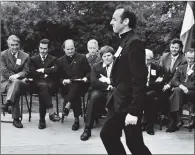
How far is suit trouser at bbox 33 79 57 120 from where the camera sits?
20.1 feet

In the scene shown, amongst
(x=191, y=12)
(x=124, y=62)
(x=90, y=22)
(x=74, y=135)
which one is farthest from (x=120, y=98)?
(x=90, y=22)

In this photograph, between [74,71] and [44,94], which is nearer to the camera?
[44,94]

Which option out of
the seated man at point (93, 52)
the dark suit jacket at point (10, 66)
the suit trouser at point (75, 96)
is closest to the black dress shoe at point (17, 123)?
the dark suit jacket at point (10, 66)

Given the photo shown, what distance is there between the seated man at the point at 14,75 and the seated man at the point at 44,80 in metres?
0.16

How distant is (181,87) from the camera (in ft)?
19.9

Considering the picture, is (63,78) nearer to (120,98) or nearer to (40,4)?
(120,98)

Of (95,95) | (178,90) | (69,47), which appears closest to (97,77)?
(95,95)

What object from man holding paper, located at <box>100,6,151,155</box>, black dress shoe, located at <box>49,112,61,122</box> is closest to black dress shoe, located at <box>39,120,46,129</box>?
black dress shoe, located at <box>49,112,61,122</box>

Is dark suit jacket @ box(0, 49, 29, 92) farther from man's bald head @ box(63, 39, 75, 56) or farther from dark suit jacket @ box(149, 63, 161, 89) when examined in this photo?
dark suit jacket @ box(149, 63, 161, 89)

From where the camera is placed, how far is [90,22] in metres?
11.5

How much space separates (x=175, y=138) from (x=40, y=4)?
7.07m

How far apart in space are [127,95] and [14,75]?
3.24 meters

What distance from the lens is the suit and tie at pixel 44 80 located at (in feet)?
20.2

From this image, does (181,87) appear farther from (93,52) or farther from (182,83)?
(93,52)
